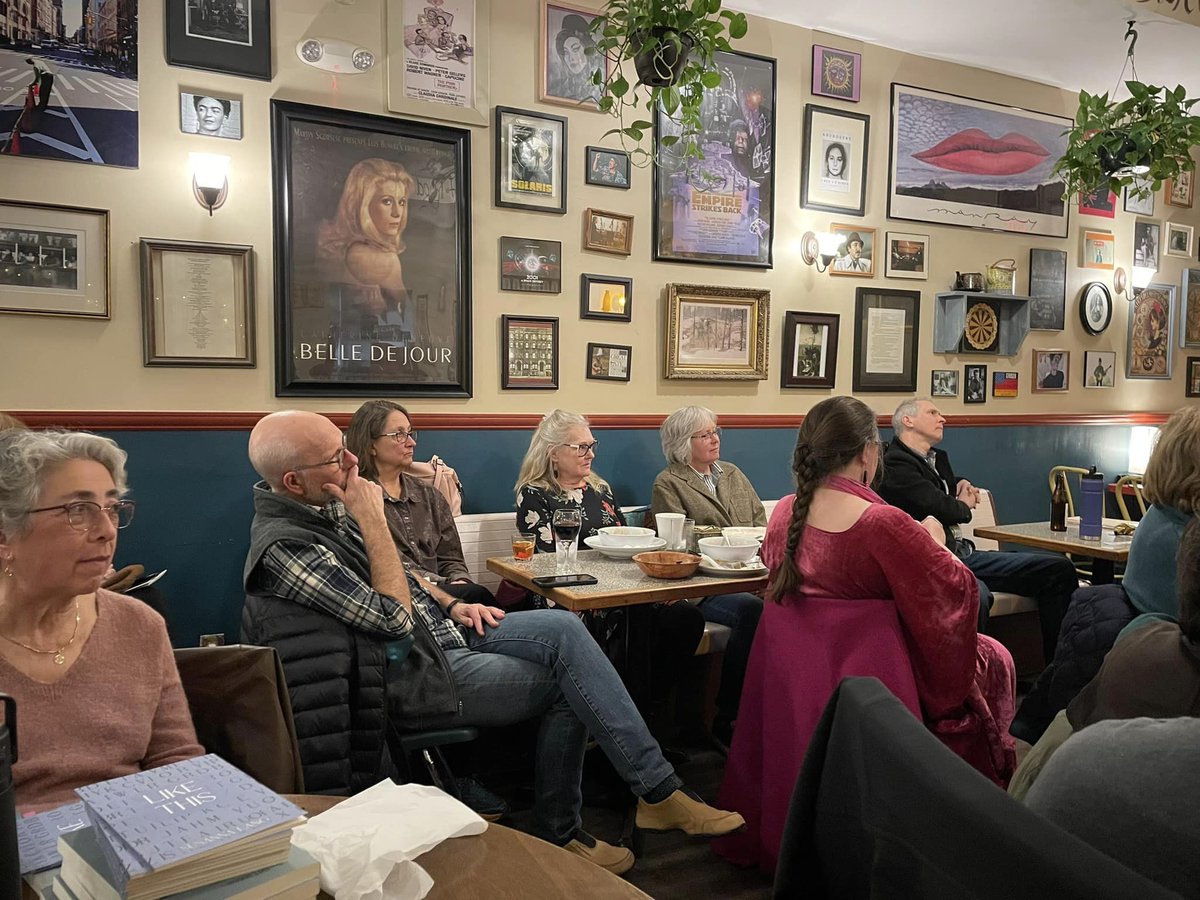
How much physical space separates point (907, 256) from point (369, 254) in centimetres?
336

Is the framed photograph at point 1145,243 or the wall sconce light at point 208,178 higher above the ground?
the framed photograph at point 1145,243

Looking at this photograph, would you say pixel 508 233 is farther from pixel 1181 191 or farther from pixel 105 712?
pixel 1181 191

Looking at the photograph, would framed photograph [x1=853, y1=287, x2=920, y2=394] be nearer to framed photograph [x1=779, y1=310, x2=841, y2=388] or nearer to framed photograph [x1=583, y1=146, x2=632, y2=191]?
framed photograph [x1=779, y1=310, x2=841, y2=388]

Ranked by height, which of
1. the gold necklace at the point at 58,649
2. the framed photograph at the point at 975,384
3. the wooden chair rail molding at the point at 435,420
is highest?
the framed photograph at the point at 975,384

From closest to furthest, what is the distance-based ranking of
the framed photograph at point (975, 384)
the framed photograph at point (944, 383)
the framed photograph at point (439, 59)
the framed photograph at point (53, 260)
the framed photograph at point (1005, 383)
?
the framed photograph at point (53, 260)
the framed photograph at point (439, 59)
the framed photograph at point (944, 383)
the framed photograph at point (975, 384)
the framed photograph at point (1005, 383)

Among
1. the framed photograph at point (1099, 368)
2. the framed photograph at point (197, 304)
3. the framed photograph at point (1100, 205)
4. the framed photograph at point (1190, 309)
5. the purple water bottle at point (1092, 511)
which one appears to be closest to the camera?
the framed photograph at point (197, 304)

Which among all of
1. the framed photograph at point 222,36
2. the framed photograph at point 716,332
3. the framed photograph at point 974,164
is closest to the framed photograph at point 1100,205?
the framed photograph at point 974,164

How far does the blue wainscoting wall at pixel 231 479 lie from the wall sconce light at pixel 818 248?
1005 millimetres

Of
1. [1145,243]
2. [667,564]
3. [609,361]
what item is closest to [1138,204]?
[1145,243]

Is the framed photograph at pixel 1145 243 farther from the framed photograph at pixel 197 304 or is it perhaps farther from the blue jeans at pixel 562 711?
the framed photograph at pixel 197 304

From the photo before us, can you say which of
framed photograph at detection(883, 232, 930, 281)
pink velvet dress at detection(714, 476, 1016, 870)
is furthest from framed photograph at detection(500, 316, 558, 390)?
framed photograph at detection(883, 232, 930, 281)

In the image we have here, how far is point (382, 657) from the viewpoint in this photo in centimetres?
229

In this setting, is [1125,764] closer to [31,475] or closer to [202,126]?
[31,475]

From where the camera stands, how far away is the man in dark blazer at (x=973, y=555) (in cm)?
434
